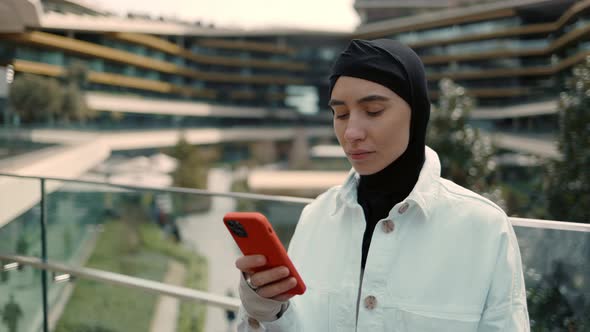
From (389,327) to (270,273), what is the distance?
14.5 inches

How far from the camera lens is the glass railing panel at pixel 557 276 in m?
1.88

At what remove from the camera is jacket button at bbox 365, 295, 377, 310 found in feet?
4.31

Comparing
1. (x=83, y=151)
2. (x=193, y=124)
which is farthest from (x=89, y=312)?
(x=193, y=124)

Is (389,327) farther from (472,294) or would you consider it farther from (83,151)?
(83,151)

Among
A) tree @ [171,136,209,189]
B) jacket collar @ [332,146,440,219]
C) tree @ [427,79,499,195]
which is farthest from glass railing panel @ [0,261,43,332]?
tree @ [171,136,209,189]

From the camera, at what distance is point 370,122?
4.42 feet

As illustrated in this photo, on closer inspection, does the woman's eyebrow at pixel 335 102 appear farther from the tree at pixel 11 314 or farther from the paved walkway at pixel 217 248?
the tree at pixel 11 314

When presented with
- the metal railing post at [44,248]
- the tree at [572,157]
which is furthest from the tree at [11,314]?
the tree at [572,157]

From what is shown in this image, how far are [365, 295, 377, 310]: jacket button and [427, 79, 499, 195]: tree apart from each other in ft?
41.2

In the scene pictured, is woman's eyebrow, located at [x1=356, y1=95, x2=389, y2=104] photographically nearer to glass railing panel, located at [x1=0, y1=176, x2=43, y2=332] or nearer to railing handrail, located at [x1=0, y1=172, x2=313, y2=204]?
railing handrail, located at [x1=0, y1=172, x2=313, y2=204]

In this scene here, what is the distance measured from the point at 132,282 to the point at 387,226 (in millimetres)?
2163

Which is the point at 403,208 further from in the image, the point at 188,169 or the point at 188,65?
the point at 188,65

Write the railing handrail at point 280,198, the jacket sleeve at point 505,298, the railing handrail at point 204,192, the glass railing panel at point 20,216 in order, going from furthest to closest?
the glass railing panel at point 20,216 → the railing handrail at point 204,192 → the railing handrail at point 280,198 → the jacket sleeve at point 505,298

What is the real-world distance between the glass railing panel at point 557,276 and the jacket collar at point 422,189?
0.73 metres
